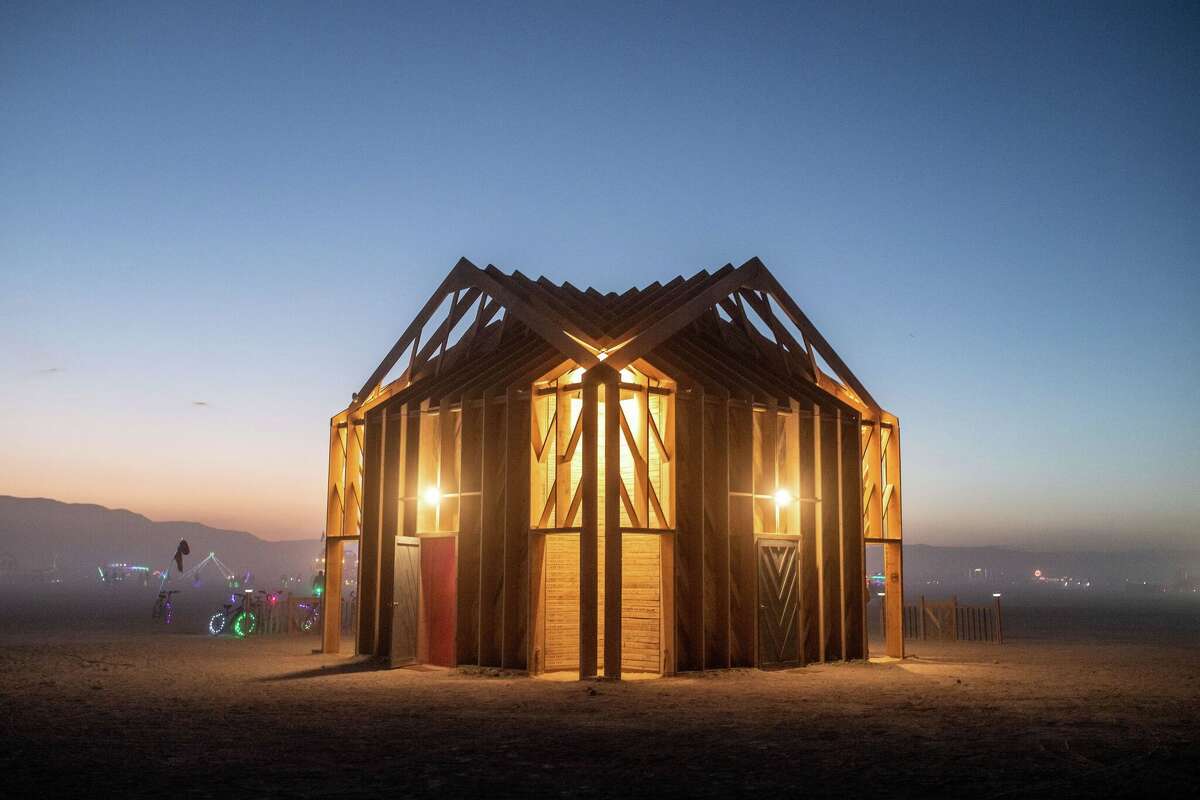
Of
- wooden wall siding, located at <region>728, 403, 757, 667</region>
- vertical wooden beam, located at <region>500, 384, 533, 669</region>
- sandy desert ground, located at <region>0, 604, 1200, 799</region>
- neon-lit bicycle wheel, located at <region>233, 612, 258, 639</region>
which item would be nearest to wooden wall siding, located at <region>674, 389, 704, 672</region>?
sandy desert ground, located at <region>0, 604, 1200, 799</region>

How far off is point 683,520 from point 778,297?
736 centimetres

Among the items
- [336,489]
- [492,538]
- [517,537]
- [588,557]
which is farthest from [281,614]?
[588,557]

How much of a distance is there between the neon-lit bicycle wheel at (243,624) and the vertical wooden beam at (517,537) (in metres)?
15.2

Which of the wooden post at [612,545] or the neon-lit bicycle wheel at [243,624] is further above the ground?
the wooden post at [612,545]

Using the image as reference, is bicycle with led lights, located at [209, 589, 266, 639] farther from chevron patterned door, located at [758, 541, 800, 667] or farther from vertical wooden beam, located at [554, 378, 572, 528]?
chevron patterned door, located at [758, 541, 800, 667]

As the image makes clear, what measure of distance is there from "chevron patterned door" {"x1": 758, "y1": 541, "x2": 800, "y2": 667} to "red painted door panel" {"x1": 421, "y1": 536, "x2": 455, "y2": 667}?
18.6 ft

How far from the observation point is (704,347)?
21.2 metres

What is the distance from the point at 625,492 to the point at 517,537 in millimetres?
2054

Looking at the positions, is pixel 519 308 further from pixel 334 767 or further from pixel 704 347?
pixel 334 767

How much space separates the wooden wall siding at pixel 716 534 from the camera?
707 inches

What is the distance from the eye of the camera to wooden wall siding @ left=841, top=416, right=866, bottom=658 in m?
20.8

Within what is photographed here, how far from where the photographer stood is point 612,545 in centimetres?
1677

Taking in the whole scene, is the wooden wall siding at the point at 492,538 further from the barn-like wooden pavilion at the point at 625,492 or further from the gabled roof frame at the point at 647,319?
the gabled roof frame at the point at 647,319

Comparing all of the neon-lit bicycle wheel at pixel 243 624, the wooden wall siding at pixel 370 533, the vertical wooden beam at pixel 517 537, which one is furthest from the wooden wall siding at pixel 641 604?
the neon-lit bicycle wheel at pixel 243 624
